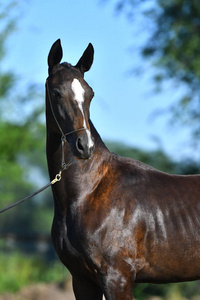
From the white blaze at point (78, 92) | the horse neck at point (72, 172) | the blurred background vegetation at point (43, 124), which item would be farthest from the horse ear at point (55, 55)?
the blurred background vegetation at point (43, 124)

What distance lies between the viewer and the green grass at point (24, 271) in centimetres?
1355

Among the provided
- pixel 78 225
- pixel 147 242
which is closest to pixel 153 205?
pixel 147 242

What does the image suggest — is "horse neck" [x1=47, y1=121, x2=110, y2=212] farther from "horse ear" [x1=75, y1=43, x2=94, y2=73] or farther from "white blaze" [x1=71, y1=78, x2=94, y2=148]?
"horse ear" [x1=75, y1=43, x2=94, y2=73]

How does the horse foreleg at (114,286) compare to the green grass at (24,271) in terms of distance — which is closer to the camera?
the horse foreleg at (114,286)

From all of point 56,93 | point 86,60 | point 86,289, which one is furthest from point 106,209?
point 86,60

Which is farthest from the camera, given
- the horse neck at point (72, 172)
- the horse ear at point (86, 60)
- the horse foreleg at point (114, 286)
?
the horse ear at point (86, 60)

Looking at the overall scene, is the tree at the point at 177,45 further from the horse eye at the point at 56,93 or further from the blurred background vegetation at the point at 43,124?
the horse eye at the point at 56,93

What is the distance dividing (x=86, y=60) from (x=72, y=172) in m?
1.12

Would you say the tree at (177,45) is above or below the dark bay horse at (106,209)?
above

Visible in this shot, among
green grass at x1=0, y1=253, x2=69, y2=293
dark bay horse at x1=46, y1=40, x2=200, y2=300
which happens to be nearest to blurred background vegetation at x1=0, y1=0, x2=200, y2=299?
green grass at x1=0, y1=253, x2=69, y2=293

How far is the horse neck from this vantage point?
425 cm

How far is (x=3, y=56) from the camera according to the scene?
16.8 m

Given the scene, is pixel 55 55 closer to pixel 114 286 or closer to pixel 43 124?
pixel 114 286

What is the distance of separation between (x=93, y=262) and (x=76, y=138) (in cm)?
106
